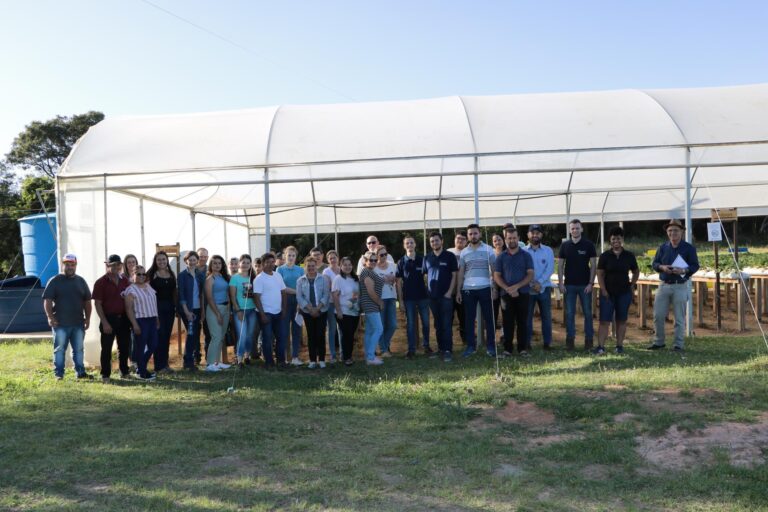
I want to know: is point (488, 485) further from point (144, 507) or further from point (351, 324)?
point (351, 324)

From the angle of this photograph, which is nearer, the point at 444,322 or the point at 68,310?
the point at 68,310

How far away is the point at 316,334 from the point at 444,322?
1.64 metres

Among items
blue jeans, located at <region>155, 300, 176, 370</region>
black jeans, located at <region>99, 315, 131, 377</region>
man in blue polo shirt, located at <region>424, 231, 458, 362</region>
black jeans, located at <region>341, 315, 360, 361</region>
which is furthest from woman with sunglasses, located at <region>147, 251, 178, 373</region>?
man in blue polo shirt, located at <region>424, 231, 458, 362</region>

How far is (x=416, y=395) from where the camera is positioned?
650cm

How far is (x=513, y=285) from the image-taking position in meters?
8.65

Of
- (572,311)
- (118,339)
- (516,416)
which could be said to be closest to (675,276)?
(572,311)

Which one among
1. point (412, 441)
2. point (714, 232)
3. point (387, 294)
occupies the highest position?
point (714, 232)

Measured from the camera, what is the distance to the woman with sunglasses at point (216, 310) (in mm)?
8655

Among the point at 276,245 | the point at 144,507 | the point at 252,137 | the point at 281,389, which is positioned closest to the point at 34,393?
the point at 281,389

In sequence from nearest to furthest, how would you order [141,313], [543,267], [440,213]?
[141,313]
[543,267]
[440,213]

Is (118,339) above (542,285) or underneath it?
underneath

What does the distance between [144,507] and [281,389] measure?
3.34 meters

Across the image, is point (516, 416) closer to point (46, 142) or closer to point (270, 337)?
point (270, 337)

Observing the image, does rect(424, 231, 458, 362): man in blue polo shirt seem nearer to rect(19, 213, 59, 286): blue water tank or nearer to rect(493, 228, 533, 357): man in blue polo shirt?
rect(493, 228, 533, 357): man in blue polo shirt
